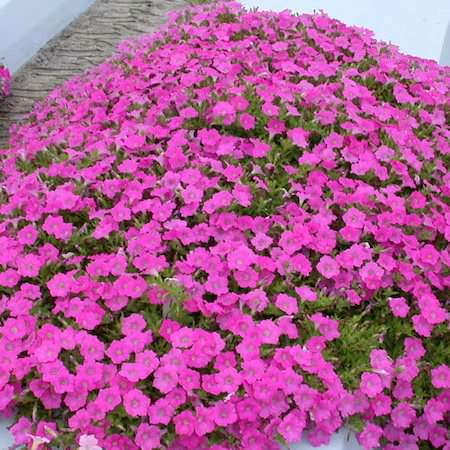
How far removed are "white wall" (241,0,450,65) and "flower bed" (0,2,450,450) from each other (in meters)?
2.12

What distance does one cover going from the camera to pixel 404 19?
6.89m

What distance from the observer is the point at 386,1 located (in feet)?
23.2

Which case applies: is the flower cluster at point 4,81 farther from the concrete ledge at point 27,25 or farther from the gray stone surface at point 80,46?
the concrete ledge at point 27,25

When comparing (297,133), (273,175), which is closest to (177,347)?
(273,175)

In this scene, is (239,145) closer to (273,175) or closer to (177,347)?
(273,175)

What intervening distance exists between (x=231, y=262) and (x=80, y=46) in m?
4.92

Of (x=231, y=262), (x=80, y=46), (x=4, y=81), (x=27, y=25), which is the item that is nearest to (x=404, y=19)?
(x=80, y=46)

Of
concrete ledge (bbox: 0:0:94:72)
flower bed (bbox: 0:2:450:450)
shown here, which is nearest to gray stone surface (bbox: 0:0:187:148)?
concrete ledge (bbox: 0:0:94:72)

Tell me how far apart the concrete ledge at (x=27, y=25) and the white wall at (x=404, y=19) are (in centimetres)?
214

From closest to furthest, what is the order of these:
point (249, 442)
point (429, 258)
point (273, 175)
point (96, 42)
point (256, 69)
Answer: point (249, 442) < point (429, 258) < point (273, 175) < point (256, 69) < point (96, 42)

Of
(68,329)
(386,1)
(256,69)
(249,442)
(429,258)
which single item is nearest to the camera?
(249,442)

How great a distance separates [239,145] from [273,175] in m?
0.26

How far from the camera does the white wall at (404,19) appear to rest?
6.61 m

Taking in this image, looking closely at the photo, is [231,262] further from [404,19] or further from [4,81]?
[404,19]
